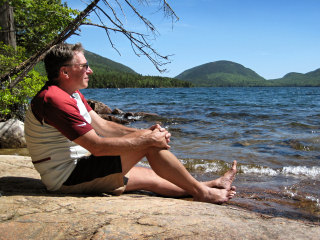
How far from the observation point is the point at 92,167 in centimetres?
298

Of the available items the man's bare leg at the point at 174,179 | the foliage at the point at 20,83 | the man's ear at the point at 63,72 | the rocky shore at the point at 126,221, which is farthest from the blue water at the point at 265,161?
the foliage at the point at 20,83

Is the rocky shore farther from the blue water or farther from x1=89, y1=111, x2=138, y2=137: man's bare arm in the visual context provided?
the blue water

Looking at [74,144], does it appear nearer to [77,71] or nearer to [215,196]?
[77,71]

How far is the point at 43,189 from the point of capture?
3271 millimetres

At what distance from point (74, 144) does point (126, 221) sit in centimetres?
106

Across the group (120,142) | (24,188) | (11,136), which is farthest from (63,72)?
(11,136)

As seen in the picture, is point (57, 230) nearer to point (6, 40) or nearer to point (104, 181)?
point (104, 181)

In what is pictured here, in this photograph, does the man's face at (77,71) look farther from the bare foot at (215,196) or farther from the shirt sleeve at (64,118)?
the bare foot at (215,196)

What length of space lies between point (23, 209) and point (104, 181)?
0.84 m

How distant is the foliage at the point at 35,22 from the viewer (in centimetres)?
898

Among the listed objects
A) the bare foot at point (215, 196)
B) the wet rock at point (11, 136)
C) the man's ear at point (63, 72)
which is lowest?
the bare foot at point (215, 196)

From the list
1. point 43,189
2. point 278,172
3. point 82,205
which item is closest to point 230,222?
point 82,205

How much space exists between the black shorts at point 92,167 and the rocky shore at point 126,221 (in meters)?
0.19

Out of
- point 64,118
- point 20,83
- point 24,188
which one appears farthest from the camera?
point 20,83
